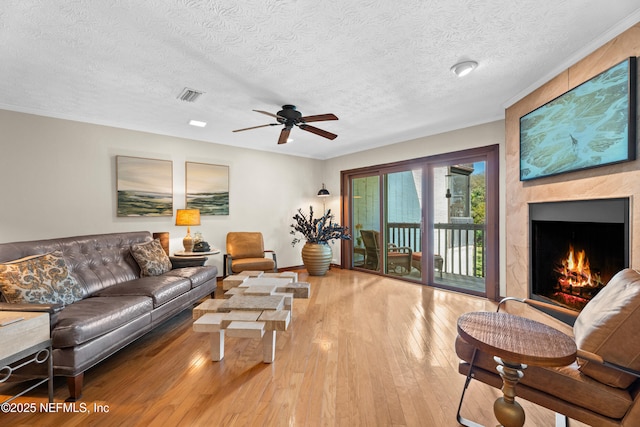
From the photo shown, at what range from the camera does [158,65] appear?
2.50m

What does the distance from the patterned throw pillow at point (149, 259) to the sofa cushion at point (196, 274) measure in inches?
5.1

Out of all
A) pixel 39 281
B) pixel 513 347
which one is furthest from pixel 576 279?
pixel 39 281

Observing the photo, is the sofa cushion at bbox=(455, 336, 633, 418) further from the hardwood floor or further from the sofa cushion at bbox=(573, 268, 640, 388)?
the hardwood floor

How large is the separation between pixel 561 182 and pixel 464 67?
1348mm

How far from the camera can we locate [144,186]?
434 cm

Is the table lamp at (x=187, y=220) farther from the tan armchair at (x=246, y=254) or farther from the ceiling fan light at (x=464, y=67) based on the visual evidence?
the ceiling fan light at (x=464, y=67)

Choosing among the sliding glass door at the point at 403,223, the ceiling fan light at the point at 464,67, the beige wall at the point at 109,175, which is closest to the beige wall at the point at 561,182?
the ceiling fan light at the point at 464,67

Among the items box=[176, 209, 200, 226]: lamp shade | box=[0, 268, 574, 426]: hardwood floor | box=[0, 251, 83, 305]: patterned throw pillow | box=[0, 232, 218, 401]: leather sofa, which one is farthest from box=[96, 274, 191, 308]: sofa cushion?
box=[176, 209, 200, 226]: lamp shade

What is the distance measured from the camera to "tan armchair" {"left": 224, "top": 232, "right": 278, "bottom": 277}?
4516 mm

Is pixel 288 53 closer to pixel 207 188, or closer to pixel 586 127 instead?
pixel 586 127

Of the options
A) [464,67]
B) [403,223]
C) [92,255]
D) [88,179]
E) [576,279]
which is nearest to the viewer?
[464,67]

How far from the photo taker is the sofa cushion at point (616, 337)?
48.1 inches

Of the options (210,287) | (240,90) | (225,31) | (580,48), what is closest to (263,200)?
(210,287)

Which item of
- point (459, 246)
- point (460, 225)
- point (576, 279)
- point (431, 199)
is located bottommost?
point (576, 279)
